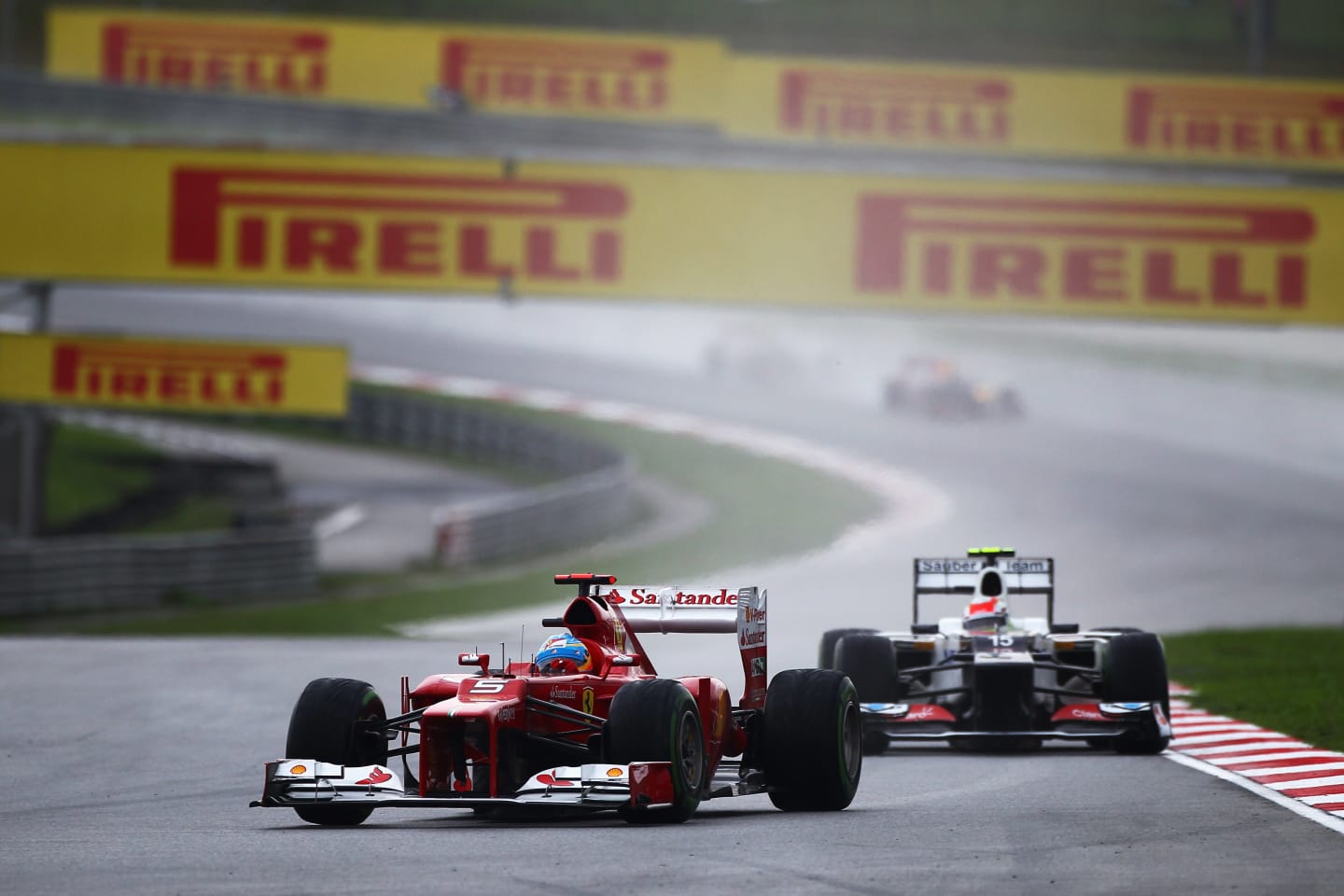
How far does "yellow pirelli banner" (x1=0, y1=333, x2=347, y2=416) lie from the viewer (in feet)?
96.7

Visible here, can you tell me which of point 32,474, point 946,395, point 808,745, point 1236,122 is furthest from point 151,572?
point 1236,122

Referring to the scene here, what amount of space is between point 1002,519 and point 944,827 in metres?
24.0

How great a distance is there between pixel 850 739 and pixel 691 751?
4.29ft

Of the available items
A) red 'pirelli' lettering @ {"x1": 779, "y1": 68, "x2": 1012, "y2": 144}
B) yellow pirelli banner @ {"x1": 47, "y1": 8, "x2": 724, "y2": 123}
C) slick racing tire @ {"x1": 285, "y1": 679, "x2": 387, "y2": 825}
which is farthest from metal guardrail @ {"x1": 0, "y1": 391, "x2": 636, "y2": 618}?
slick racing tire @ {"x1": 285, "y1": 679, "x2": 387, "y2": 825}

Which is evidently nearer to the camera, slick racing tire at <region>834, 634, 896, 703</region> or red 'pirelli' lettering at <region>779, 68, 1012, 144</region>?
slick racing tire at <region>834, 634, 896, 703</region>

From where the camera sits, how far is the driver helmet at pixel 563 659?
435 inches

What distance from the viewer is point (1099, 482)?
1457 inches

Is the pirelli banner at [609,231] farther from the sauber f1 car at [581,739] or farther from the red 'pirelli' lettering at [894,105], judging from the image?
the sauber f1 car at [581,739]

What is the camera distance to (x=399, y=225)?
100.0 feet

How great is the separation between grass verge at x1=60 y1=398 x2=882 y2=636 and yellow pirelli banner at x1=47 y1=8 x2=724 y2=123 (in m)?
9.14

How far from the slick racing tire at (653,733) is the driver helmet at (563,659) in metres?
0.67

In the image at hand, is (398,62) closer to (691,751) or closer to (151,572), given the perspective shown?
(151,572)

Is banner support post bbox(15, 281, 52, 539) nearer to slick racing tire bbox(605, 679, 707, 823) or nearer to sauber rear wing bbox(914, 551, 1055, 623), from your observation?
sauber rear wing bbox(914, 551, 1055, 623)

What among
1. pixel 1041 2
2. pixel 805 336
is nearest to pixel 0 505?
pixel 805 336
